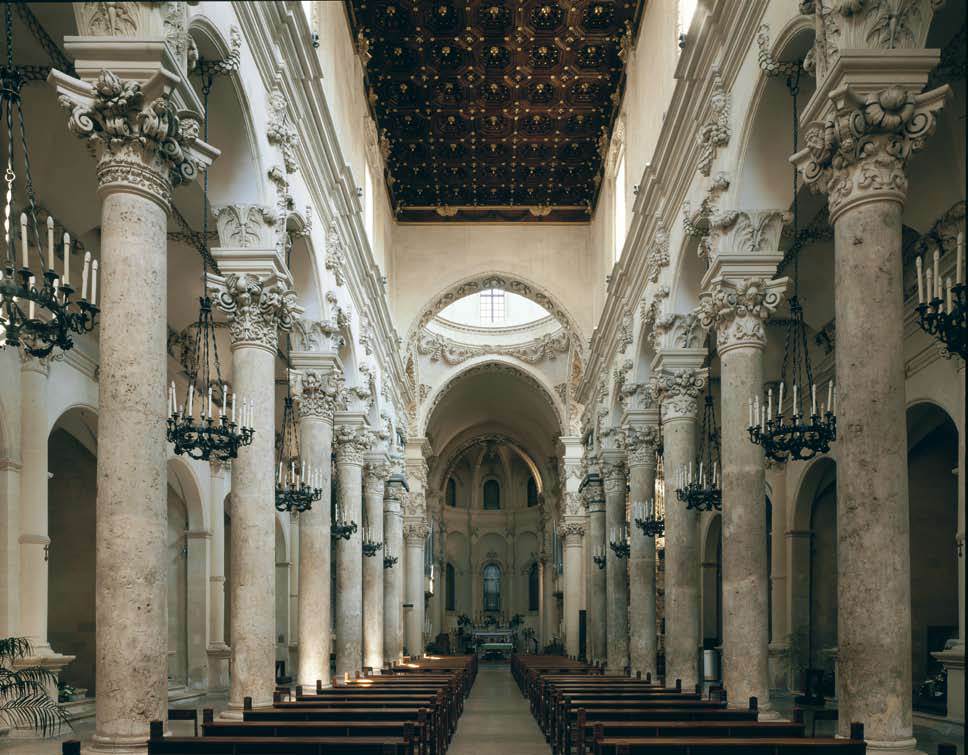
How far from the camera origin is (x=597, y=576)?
32906 millimetres

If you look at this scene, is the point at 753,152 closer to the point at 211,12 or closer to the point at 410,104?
the point at 211,12

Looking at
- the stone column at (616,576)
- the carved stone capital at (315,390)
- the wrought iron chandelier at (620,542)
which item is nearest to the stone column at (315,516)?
the carved stone capital at (315,390)

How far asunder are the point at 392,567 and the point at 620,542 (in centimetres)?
977

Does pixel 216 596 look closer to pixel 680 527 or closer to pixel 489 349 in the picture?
pixel 680 527

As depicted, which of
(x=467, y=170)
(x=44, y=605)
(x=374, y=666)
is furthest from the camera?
(x=467, y=170)

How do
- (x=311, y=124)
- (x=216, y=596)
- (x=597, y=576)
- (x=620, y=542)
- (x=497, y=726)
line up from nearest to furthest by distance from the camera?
(x=311, y=124) < (x=497, y=726) < (x=216, y=596) < (x=620, y=542) < (x=597, y=576)

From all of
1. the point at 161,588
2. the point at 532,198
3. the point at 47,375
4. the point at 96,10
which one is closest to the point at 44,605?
the point at 47,375

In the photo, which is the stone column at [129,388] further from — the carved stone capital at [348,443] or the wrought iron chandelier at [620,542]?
the wrought iron chandelier at [620,542]

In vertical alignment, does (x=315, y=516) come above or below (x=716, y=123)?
below

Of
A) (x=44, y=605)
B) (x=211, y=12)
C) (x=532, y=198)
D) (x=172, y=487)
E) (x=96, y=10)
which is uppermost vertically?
(x=532, y=198)

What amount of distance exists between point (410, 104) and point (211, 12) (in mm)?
17585

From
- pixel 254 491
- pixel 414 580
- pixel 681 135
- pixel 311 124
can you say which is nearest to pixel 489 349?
pixel 414 580

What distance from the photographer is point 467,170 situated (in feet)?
109

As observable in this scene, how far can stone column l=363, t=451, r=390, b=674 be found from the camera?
1115 inches
